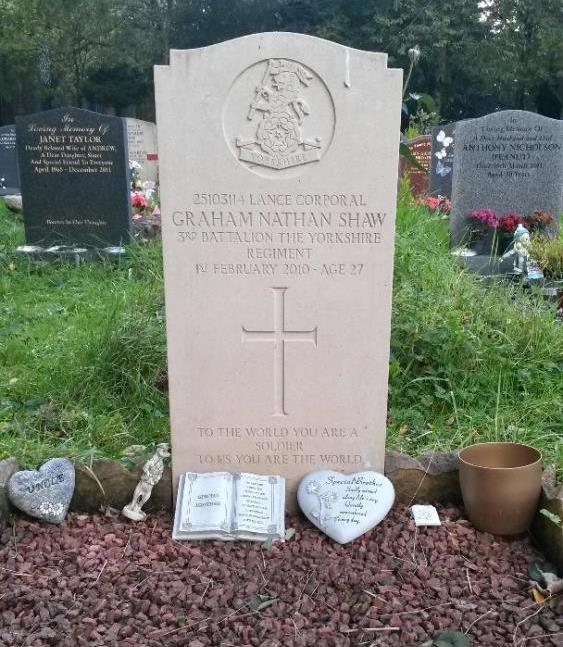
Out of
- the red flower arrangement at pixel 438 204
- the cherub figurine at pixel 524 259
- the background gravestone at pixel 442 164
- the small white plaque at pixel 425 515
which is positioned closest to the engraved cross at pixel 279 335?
the small white plaque at pixel 425 515

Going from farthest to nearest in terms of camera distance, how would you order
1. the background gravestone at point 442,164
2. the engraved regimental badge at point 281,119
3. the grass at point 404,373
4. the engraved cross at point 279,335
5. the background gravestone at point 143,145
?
the background gravestone at point 143,145
the background gravestone at point 442,164
the grass at point 404,373
the engraved cross at point 279,335
the engraved regimental badge at point 281,119

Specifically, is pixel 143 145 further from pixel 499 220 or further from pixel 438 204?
pixel 499 220

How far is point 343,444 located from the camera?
286 centimetres

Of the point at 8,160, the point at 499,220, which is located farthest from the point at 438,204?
the point at 8,160

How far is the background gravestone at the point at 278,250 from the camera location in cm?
249

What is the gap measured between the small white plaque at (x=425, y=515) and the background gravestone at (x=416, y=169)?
22.6 feet

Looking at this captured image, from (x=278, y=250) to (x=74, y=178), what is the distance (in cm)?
525

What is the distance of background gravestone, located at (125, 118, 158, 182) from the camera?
44.2 feet

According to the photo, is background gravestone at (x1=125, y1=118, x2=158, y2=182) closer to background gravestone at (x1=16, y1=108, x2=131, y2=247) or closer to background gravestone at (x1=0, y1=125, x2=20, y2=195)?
background gravestone at (x1=0, y1=125, x2=20, y2=195)

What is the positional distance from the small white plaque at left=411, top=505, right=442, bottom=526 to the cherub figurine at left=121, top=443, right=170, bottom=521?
40.4 inches

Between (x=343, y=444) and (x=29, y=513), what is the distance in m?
1.26

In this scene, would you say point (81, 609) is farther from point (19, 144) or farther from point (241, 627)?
point (19, 144)

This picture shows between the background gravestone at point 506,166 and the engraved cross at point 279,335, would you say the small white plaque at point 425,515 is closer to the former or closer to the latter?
the engraved cross at point 279,335

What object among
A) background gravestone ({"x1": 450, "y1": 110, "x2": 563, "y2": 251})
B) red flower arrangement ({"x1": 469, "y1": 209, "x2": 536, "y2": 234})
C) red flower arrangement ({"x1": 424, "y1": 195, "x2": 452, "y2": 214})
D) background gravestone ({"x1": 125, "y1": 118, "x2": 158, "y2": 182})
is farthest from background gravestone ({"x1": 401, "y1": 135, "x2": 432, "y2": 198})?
background gravestone ({"x1": 125, "y1": 118, "x2": 158, "y2": 182})
